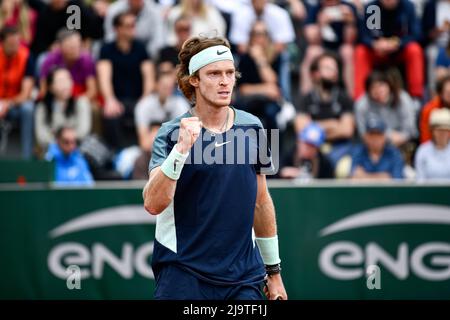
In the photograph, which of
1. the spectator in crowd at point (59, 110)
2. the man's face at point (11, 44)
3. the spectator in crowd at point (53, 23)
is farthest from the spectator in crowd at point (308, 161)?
the man's face at point (11, 44)

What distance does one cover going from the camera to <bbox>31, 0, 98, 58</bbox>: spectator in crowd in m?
13.3

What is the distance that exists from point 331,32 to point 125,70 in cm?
272

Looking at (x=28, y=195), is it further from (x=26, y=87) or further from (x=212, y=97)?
(x=212, y=97)

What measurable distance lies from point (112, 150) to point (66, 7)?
2322 millimetres

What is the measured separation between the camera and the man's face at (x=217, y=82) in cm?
549

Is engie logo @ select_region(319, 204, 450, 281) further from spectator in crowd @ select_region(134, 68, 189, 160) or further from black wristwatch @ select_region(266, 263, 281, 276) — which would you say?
black wristwatch @ select_region(266, 263, 281, 276)

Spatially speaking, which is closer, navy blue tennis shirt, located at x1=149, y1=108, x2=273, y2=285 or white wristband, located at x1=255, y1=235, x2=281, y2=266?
navy blue tennis shirt, located at x1=149, y1=108, x2=273, y2=285

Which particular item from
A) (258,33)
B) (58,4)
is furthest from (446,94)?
(58,4)

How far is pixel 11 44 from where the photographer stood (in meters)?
12.9

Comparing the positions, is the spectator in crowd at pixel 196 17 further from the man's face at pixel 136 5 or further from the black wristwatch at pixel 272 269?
the black wristwatch at pixel 272 269

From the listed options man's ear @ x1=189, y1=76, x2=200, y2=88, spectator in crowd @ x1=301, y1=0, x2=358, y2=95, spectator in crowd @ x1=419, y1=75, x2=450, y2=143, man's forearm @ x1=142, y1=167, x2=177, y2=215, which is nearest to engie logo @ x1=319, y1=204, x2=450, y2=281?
spectator in crowd @ x1=419, y1=75, x2=450, y2=143

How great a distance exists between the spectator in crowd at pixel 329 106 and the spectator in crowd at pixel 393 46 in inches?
19.1

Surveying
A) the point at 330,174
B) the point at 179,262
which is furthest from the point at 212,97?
the point at 330,174

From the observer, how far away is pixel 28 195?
33.4 ft
